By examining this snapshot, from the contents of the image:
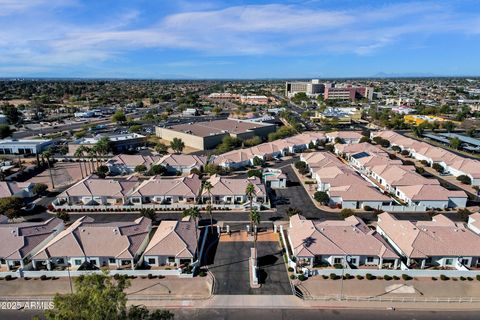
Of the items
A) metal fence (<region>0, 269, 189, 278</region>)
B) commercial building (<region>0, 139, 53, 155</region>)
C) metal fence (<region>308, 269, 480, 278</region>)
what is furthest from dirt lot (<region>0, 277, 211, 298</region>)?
commercial building (<region>0, 139, 53, 155</region>)

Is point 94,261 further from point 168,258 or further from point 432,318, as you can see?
point 432,318

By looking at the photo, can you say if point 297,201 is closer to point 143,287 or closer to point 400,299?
point 400,299

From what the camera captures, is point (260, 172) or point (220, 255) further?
point (260, 172)

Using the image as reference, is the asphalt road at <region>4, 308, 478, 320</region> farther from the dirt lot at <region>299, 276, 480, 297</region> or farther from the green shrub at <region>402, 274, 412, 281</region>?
the green shrub at <region>402, 274, 412, 281</region>

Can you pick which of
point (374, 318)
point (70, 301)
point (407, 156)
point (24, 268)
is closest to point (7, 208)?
point (24, 268)

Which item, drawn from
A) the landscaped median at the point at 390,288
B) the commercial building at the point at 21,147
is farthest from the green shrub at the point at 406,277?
the commercial building at the point at 21,147

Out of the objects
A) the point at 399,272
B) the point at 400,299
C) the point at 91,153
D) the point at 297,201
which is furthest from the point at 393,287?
the point at 91,153
